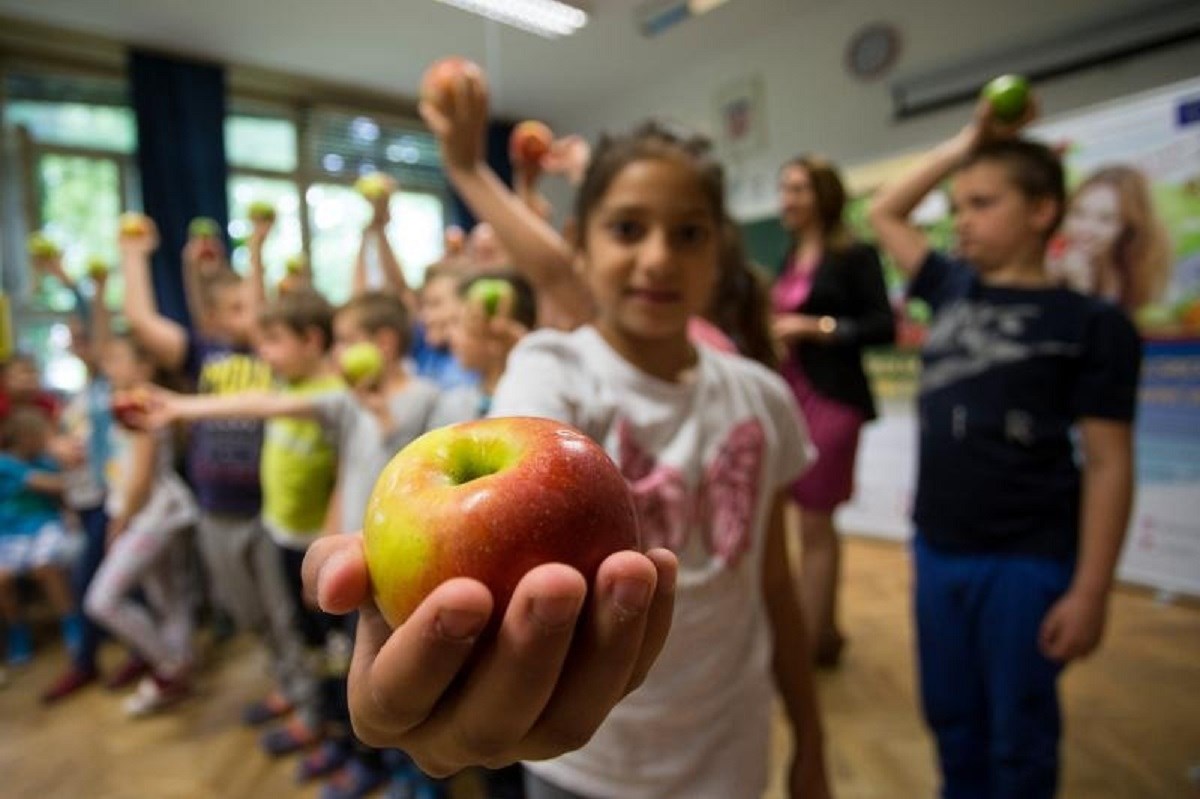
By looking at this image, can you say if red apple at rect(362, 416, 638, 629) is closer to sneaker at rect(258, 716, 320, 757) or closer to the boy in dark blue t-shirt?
the boy in dark blue t-shirt

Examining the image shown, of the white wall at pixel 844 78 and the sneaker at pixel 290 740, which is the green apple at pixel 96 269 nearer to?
the sneaker at pixel 290 740

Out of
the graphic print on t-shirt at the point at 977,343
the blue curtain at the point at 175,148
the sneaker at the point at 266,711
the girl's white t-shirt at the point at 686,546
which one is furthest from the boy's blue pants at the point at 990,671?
the blue curtain at the point at 175,148

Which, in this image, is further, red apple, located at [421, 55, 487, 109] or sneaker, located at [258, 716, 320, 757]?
sneaker, located at [258, 716, 320, 757]

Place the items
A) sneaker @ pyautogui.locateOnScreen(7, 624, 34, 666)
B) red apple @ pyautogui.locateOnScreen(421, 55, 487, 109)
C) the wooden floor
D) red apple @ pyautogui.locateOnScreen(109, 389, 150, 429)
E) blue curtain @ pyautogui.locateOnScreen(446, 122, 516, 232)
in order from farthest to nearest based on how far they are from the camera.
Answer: blue curtain @ pyautogui.locateOnScreen(446, 122, 516, 232) < sneaker @ pyautogui.locateOnScreen(7, 624, 34, 666) < the wooden floor < red apple @ pyautogui.locateOnScreen(109, 389, 150, 429) < red apple @ pyautogui.locateOnScreen(421, 55, 487, 109)

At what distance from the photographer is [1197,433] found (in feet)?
9.32

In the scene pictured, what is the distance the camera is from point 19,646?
287cm

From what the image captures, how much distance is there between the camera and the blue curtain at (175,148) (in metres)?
4.63

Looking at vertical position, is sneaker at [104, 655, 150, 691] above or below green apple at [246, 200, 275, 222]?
below

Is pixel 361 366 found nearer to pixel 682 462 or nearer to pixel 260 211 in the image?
pixel 682 462

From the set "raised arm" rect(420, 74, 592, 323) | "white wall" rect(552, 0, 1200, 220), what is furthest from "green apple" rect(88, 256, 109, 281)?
"white wall" rect(552, 0, 1200, 220)

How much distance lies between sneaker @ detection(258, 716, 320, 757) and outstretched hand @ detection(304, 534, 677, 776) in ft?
6.63

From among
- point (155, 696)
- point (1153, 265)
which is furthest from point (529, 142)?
point (1153, 265)

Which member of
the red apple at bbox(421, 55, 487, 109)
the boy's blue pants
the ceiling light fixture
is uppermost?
the ceiling light fixture

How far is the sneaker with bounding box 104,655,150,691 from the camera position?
2564 millimetres
